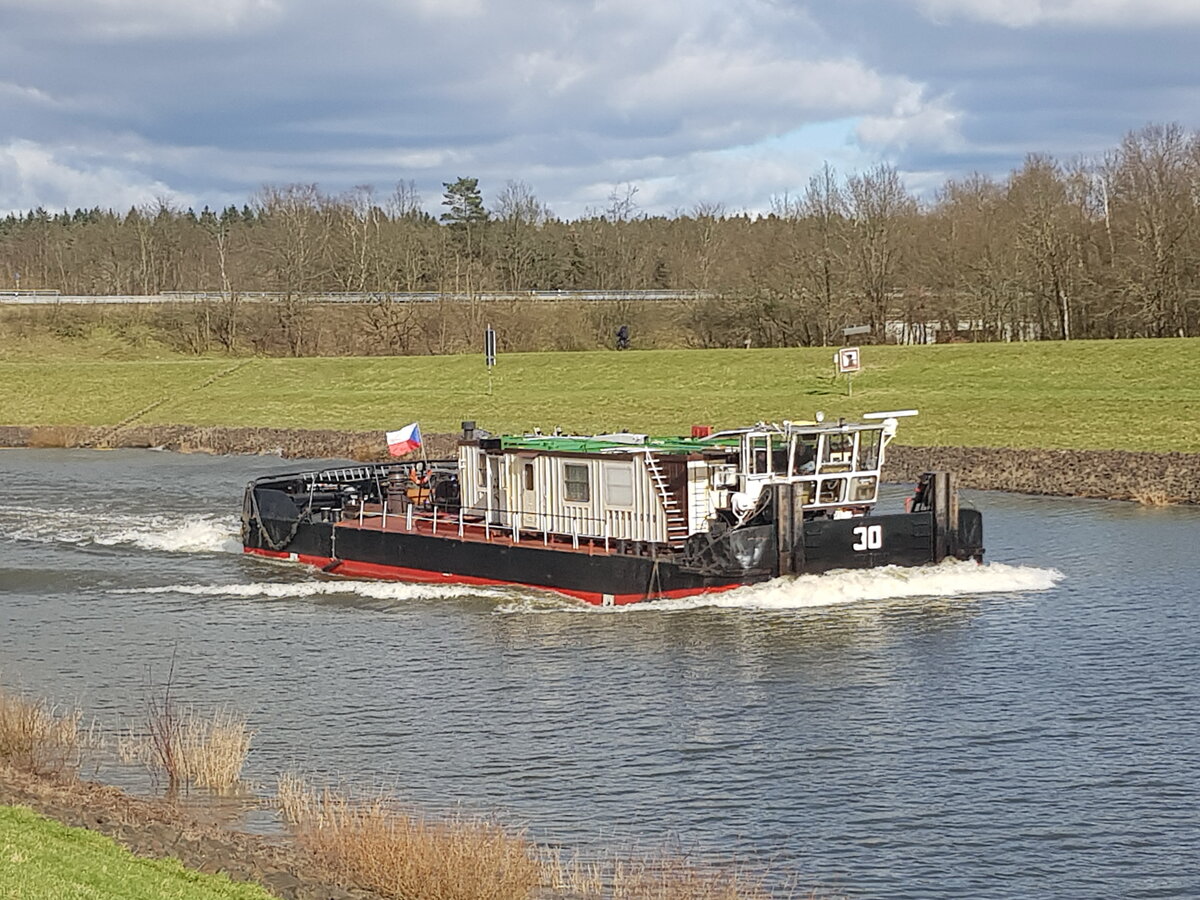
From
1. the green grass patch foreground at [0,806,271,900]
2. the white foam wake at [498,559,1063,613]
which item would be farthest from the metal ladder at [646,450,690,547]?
the green grass patch foreground at [0,806,271,900]

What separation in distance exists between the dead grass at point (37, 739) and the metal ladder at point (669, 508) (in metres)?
14.2

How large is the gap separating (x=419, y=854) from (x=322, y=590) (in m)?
21.7

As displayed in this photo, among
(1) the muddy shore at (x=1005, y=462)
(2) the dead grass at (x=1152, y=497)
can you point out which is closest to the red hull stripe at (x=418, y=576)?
(2) the dead grass at (x=1152, y=497)

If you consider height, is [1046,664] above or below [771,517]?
below

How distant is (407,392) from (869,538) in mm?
50698

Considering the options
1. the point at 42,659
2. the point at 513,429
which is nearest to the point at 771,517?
the point at 42,659

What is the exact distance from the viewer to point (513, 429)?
67.2m

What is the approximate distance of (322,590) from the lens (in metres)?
35.4

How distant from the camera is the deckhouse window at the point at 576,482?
3369 cm

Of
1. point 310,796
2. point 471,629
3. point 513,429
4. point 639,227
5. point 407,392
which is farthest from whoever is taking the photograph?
point 639,227

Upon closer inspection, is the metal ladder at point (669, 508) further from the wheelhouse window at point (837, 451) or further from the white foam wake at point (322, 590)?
the white foam wake at point (322, 590)

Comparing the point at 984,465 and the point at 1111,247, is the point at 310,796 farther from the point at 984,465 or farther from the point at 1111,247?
the point at 1111,247

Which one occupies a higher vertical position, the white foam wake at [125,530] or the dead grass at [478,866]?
the white foam wake at [125,530]

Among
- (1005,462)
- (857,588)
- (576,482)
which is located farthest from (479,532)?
(1005,462)
